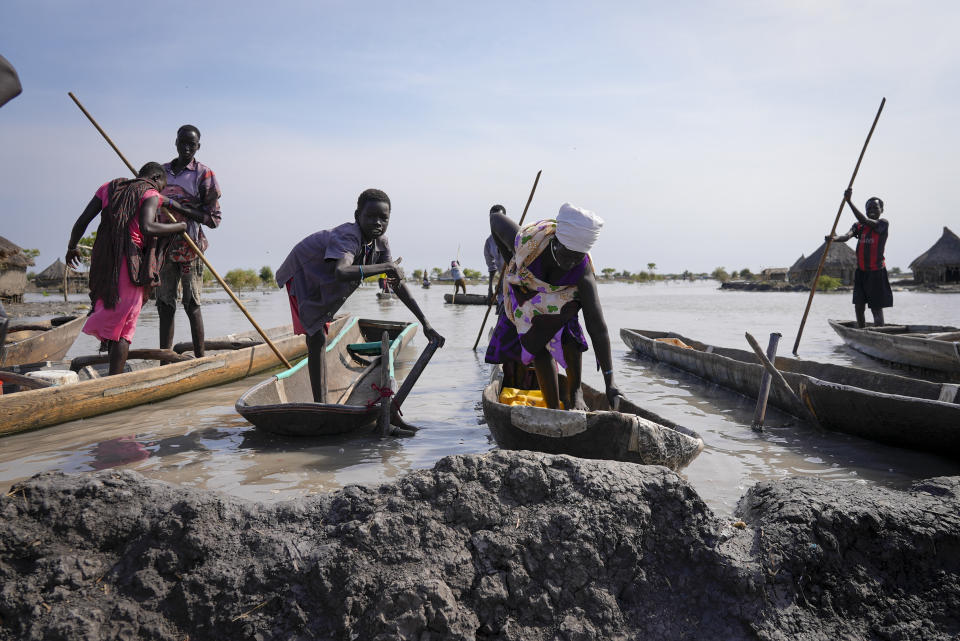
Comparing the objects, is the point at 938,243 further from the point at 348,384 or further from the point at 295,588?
the point at 295,588

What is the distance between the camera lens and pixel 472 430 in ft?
14.4

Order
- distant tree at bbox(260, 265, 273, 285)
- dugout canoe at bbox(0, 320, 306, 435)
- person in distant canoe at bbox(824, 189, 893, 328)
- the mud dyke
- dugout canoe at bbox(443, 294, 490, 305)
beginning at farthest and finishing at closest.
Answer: distant tree at bbox(260, 265, 273, 285), dugout canoe at bbox(443, 294, 490, 305), person in distant canoe at bbox(824, 189, 893, 328), dugout canoe at bbox(0, 320, 306, 435), the mud dyke

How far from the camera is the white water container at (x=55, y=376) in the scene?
4320 millimetres

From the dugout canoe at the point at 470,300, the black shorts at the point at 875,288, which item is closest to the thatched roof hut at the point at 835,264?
the dugout canoe at the point at 470,300

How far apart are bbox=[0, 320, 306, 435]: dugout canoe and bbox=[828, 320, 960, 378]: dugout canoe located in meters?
7.08

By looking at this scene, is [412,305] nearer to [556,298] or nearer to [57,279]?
[556,298]

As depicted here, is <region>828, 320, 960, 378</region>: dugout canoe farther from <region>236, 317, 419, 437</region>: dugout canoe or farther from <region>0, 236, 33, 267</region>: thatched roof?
<region>0, 236, 33, 267</region>: thatched roof

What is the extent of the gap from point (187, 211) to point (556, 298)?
143 inches

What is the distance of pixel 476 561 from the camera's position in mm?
1682

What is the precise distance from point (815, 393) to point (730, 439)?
0.70 metres

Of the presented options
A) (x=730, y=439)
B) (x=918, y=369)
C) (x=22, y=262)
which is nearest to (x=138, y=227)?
(x=730, y=439)

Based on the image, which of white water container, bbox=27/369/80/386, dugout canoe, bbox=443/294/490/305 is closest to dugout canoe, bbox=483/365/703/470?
white water container, bbox=27/369/80/386

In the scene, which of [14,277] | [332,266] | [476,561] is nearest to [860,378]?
[332,266]

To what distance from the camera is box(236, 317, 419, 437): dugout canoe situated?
3595 millimetres
